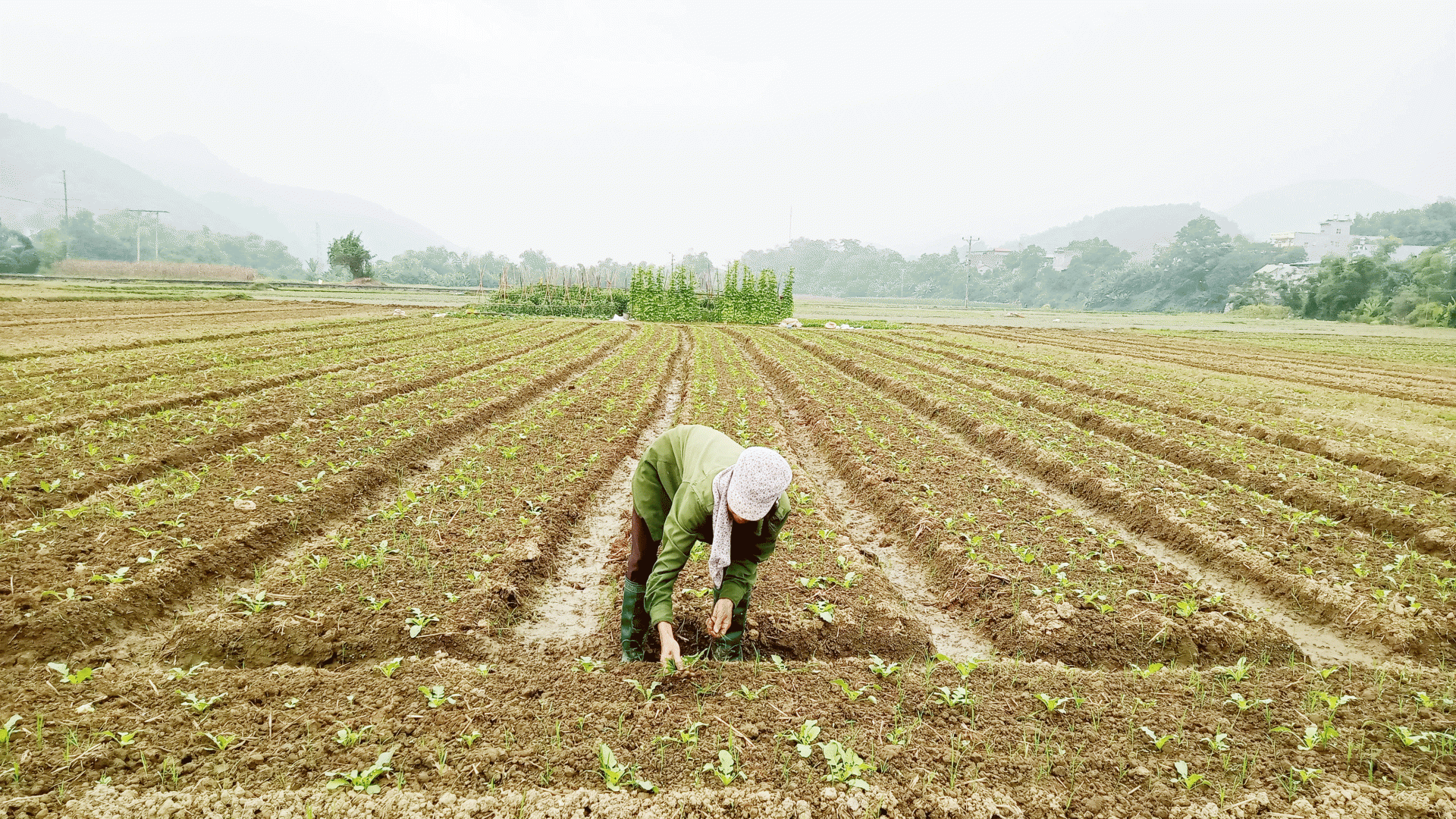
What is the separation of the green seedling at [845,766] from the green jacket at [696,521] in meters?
0.95

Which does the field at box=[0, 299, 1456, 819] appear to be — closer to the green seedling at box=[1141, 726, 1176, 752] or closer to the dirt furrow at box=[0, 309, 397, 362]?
the green seedling at box=[1141, 726, 1176, 752]

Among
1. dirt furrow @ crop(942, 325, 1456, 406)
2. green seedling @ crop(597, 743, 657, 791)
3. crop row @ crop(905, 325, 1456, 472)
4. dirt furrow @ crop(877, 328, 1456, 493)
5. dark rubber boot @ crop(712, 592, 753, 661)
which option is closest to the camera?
green seedling @ crop(597, 743, 657, 791)

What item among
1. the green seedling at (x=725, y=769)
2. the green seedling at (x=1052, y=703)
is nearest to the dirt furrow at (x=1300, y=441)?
the green seedling at (x=1052, y=703)

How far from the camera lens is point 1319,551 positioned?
692cm

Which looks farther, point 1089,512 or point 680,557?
point 1089,512

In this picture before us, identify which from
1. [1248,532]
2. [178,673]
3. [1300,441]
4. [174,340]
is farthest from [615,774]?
[174,340]

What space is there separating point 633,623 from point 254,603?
9.69 ft

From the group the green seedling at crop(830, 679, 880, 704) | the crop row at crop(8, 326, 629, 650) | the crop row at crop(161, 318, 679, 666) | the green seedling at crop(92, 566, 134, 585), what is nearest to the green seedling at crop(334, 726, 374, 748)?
the crop row at crop(161, 318, 679, 666)

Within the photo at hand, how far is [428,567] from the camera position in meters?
5.89

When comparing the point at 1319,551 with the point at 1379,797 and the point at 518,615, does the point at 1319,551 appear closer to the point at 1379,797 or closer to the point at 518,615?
the point at 1379,797

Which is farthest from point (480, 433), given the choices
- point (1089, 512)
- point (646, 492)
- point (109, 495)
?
point (1089, 512)

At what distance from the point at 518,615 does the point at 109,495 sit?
4.54 metres

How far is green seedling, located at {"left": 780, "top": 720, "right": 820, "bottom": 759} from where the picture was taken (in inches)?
148

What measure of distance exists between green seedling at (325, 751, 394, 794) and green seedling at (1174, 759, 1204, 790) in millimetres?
4184
